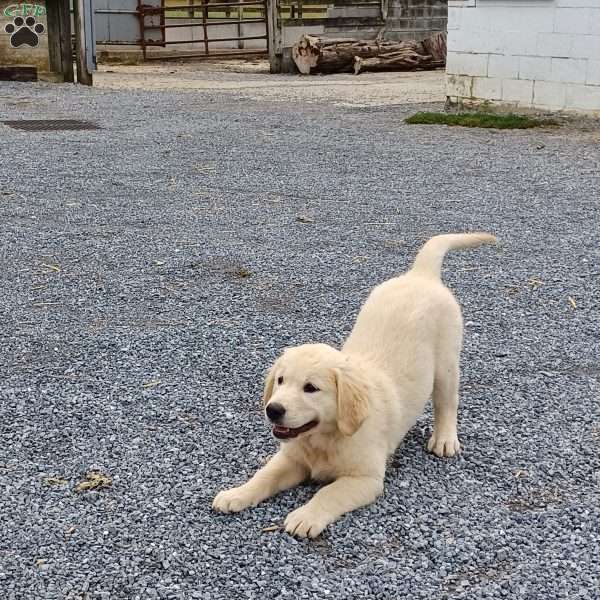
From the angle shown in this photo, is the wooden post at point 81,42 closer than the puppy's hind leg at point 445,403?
No

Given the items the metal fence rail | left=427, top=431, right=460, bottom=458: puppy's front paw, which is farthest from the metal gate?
left=427, top=431, right=460, bottom=458: puppy's front paw

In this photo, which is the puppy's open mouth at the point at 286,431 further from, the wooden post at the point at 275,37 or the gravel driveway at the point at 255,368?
the wooden post at the point at 275,37

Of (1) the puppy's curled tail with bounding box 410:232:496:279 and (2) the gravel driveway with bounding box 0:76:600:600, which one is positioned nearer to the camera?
(2) the gravel driveway with bounding box 0:76:600:600

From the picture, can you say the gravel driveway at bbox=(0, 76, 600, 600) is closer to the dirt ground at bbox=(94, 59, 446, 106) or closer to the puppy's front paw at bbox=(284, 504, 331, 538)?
the puppy's front paw at bbox=(284, 504, 331, 538)

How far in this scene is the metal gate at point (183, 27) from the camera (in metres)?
22.1

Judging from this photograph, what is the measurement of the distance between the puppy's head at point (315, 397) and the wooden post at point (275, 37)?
17.7 m

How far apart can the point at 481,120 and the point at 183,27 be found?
47.8ft

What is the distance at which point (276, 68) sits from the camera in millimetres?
19547

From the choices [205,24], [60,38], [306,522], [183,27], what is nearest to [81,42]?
[60,38]

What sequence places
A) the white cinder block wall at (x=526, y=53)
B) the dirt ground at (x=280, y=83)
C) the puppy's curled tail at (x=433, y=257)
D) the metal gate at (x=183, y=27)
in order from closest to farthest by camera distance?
the puppy's curled tail at (x=433, y=257), the white cinder block wall at (x=526, y=53), the dirt ground at (x=280, y=83), the metal gate at (x=183, y=27)

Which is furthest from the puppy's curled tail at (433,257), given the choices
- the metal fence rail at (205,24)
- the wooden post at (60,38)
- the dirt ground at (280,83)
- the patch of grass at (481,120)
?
the metal fence rail at (205,24)

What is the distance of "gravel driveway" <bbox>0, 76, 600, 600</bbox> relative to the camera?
233 cm

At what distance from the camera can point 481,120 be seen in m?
10.9

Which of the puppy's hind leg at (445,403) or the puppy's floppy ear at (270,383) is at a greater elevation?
the puppy's floppy ear at (270,383)
